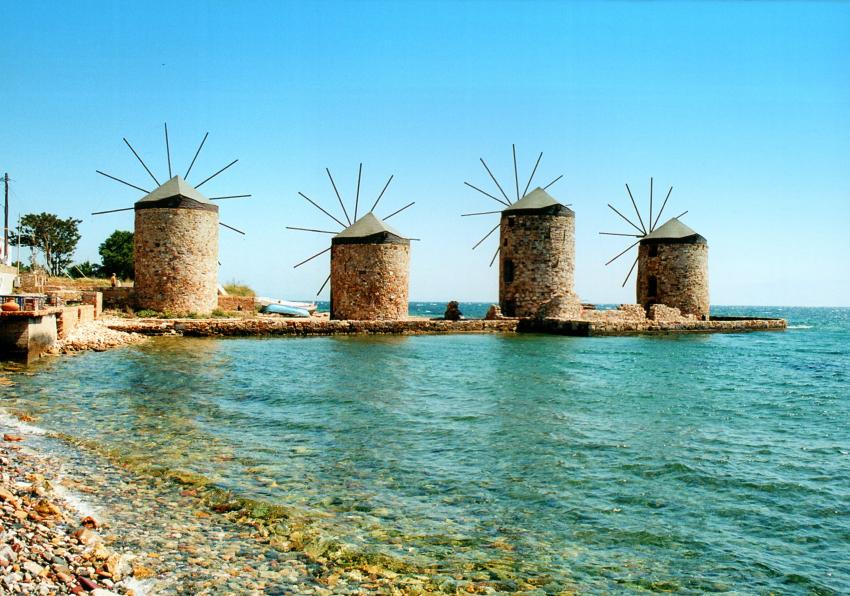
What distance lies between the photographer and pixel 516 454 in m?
A: 7.10

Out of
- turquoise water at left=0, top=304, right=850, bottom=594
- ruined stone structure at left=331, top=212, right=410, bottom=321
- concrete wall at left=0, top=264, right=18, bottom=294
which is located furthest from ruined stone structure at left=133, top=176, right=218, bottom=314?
turquoise water at left=0, top=304, right=850, bottom=594

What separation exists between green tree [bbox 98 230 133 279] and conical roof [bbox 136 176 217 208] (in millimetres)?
15671

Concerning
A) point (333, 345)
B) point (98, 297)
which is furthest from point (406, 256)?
point (98, 297)

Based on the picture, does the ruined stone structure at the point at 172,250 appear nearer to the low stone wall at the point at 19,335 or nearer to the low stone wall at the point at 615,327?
the low stone wall at the point at 19,335

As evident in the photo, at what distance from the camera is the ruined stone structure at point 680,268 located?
27.2 m

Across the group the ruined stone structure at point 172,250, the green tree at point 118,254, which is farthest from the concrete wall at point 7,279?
the green tree at point 118,254

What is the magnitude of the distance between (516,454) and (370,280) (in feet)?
50.0

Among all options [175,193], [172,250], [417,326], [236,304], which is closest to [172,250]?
[172,250]

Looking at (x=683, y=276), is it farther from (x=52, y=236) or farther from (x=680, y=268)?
(x=52, y=236)

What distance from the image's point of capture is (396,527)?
4.88 meters

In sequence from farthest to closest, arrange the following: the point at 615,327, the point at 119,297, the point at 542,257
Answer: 1. the point at 615,327
2. the point at 542,257
3. the point at 119,297

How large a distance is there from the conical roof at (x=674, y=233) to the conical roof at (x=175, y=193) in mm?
17583

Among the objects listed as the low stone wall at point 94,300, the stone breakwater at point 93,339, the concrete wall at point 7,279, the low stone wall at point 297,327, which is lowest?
the stone breakwater at point 93,339

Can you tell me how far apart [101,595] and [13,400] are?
646 cm
